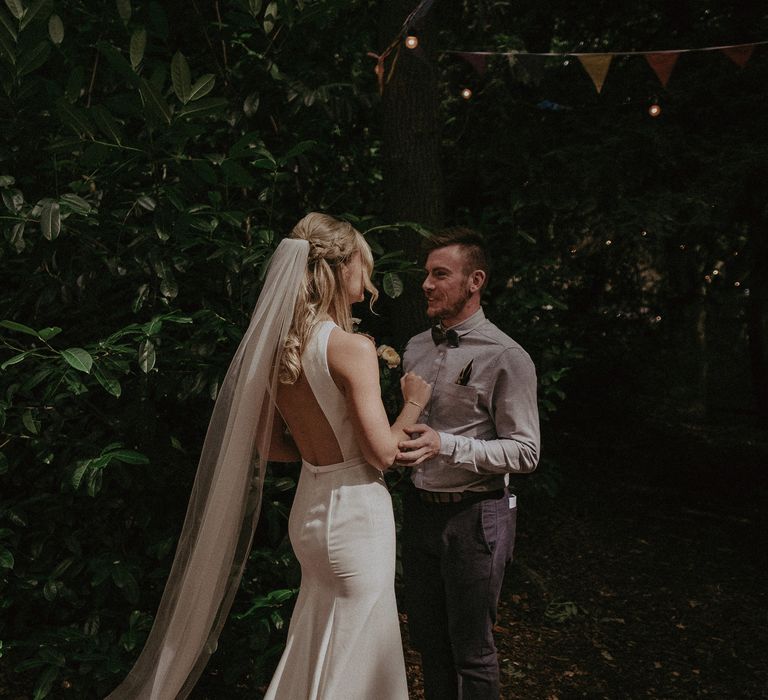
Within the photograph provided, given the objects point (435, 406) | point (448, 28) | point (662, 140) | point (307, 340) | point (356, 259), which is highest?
point (448, 28)

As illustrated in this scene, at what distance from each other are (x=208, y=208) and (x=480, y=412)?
4.13 feet

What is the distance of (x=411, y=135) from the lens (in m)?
4.04

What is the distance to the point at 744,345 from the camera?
64.3ft

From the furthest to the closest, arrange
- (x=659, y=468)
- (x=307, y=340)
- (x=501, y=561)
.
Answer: (x=659, y=468)
(x=501, y=561)
(x=307, y=340)

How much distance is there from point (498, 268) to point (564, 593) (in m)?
2.72

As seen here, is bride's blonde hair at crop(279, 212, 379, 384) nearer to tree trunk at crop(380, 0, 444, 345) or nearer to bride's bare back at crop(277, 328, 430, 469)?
bride's bare back at crop(277, 328, 430, 469)

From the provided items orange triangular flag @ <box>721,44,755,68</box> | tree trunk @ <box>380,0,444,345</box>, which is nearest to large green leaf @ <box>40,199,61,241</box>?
tree trunk @ <box>380,0,444,345</box>

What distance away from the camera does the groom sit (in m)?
2.68

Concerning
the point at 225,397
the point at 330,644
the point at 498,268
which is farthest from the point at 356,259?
the point at 498,268

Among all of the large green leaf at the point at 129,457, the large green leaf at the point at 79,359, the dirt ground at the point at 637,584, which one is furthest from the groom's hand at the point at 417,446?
the dirt ground at the point at 637,584

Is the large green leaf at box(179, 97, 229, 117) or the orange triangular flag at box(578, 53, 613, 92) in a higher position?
the orange triangular flag at box(578, 53, 613, 92)

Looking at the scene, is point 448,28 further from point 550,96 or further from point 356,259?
point 356,259

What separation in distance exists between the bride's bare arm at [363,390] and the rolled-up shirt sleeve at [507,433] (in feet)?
0.91

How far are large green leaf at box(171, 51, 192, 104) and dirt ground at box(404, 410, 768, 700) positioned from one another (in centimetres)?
298
